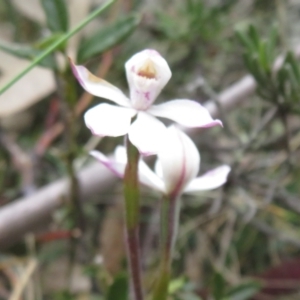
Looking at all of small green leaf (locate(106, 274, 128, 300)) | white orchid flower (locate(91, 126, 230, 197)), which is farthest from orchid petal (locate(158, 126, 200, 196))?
small green leaf (locate(106, 274, 128, 300))

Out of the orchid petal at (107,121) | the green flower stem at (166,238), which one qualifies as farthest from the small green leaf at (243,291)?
the orchid petal at (107,121)

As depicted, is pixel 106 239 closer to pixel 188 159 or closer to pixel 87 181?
pixel 87 181

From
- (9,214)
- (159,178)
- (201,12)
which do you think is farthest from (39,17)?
(159,178)

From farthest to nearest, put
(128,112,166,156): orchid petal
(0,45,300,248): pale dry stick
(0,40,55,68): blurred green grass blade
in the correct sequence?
(0,45,300,248): pale dry stick → (0,40,55,68): blurred green grass blade → (128,112,166,156): orchid petal

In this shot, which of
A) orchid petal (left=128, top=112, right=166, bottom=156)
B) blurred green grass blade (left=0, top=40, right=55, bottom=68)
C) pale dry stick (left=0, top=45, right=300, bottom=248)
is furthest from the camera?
pale dry stick (left=0, top=45, right=300, bottom=248)

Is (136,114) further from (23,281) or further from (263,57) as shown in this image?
(23,281)

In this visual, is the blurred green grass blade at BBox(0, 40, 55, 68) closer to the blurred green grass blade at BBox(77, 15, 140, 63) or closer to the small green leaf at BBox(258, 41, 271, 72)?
the blurred green grass blade at BBox(77, 15, 140, 63)
